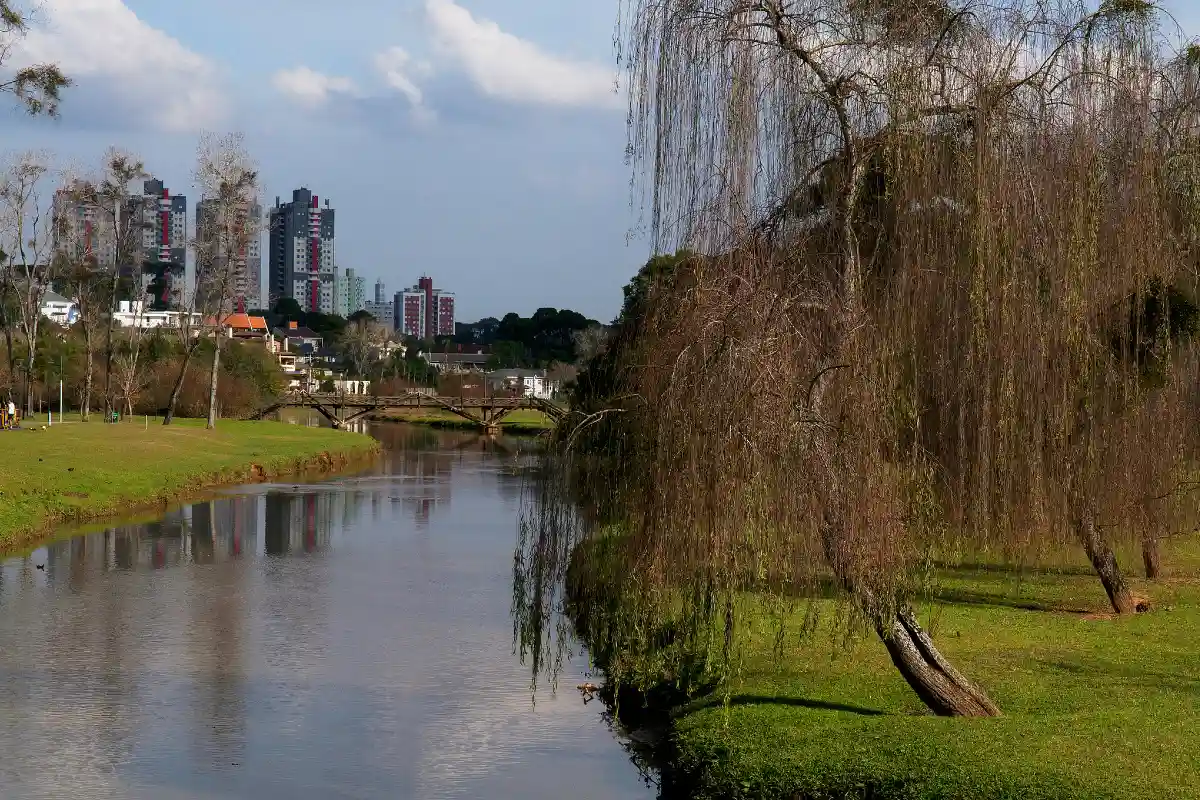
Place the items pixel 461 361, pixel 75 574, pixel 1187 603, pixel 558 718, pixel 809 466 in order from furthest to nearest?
pixel 461 361, pixel 75 574, pixel 1187 603, pixel 558 718, pixel 809 466

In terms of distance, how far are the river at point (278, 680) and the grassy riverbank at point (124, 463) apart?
2.34m

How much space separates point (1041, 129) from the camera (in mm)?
12516

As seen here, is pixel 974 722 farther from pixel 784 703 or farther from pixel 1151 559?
pixel 1151 559

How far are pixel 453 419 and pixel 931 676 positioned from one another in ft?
248

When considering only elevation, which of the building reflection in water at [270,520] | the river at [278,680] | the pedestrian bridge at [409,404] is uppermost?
the pedestrian bridge at [409,404]

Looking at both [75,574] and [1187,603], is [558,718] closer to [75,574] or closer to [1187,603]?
[1187,603]

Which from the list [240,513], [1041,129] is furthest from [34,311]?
[1041,129]

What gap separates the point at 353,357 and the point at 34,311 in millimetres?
76010

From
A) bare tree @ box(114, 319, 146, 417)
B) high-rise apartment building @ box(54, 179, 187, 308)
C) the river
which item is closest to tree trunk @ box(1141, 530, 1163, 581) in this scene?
the river

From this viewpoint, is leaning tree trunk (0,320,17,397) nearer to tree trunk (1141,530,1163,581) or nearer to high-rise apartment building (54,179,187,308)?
high-rise apartment building (54,179,187,308)

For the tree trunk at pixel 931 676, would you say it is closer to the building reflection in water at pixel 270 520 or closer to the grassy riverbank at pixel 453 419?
the building reflection in water at pixel 270 520

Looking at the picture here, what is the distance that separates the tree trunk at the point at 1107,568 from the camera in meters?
15.7

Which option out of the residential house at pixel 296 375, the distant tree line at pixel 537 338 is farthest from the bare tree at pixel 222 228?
the distant tree line at pixel 537 338

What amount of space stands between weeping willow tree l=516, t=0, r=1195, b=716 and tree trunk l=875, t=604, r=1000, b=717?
0.02 metres
